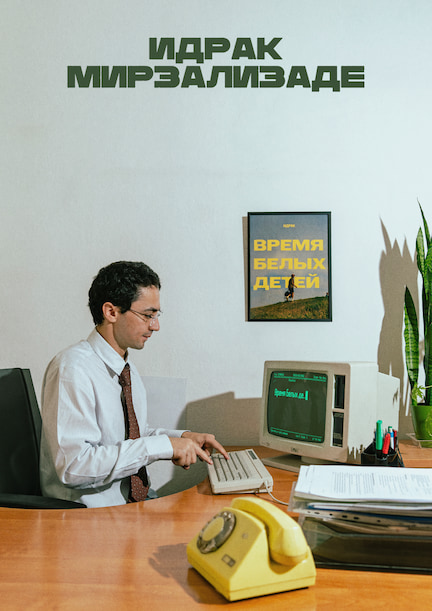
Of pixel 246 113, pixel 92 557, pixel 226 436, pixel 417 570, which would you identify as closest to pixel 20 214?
pixel 246 113

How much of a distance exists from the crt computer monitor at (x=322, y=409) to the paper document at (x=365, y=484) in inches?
19.4

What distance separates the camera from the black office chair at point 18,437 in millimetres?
1727

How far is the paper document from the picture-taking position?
988mm

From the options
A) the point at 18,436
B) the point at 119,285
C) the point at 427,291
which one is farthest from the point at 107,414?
the point at 427,291

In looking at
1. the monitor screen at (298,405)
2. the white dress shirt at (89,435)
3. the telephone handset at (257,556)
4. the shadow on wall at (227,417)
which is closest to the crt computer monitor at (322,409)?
the monitor screen at (298,405)

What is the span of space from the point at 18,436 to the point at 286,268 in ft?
4.26

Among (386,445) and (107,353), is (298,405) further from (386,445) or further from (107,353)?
(107,353)

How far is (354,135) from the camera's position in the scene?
7.63 ft

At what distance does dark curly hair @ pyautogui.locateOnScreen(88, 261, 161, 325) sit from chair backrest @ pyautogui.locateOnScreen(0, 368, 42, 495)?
14.4 inches

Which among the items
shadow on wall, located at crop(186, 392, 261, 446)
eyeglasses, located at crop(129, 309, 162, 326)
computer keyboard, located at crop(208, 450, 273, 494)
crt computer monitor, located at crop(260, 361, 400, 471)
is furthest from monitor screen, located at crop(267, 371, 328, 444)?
eyeglasses, located at crop(129, 309, 162, 326)

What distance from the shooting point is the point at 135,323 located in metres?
1.86

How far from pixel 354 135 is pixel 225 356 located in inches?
45.9

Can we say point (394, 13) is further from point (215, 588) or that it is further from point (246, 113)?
point (215, 588)

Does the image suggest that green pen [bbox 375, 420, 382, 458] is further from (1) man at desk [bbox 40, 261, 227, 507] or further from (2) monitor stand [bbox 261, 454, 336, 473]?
(1) man at desk [bbox 40, 261, 227, 507]
